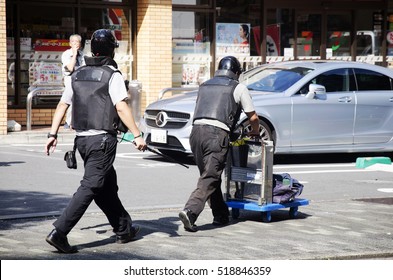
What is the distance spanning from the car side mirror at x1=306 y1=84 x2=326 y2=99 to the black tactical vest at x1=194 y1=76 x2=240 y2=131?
535cm

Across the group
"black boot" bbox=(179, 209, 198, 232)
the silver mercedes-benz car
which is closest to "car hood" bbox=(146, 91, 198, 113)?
the silver mercedes-benz car

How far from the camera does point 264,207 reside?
9797mm

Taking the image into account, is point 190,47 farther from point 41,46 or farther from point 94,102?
point 94,102

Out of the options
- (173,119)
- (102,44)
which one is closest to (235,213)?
(102,44)

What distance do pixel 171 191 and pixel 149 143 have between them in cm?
282

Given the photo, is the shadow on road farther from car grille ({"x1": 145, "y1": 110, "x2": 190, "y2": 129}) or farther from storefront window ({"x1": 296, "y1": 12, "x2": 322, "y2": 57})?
storefront window ({"x1": 296, "y1": 12, "x2": 322, "y2": 57})

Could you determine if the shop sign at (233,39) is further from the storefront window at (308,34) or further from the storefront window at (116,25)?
the storefront window at (116,25)

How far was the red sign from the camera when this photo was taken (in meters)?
20.1

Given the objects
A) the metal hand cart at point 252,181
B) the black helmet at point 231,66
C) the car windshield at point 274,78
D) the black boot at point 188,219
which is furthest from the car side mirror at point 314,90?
the black boot at point 188,219

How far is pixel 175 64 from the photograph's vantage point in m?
21.8

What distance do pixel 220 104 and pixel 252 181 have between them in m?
0.99

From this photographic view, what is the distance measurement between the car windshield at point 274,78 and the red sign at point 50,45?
586 cm

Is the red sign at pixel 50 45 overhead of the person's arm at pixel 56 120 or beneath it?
overhead

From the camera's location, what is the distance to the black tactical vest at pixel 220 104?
945 centimetres
